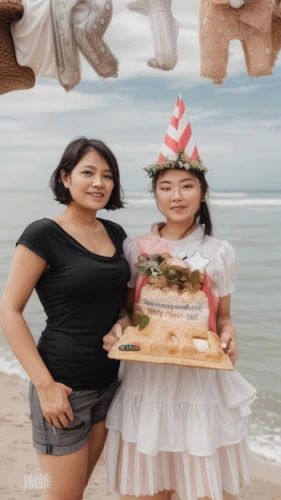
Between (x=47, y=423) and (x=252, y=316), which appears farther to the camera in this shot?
(x=252, y=316)

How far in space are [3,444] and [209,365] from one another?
1.80 meters

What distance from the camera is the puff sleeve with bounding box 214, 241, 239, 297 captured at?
68.2 inches

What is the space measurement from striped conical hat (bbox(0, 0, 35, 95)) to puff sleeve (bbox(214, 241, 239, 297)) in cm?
79

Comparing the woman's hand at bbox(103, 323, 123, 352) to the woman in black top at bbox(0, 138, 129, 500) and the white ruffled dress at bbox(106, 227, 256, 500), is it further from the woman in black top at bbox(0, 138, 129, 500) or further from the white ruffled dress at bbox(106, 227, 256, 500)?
the white ruffled dress at bbox(106, 227, 256, 500)

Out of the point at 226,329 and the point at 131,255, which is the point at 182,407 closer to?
the point at 226,329

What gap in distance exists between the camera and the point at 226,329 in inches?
68.2

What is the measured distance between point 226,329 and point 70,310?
18.1 inches

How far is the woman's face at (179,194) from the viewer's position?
5.54 feet


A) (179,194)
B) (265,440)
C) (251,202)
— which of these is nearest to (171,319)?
(179,194)

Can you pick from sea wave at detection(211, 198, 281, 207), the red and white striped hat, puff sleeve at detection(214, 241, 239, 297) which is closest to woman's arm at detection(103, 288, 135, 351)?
puff sleeve at detection(214, 241, 239, 297)

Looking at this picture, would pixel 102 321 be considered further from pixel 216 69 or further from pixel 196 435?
pixel 216 69

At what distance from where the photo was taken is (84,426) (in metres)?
1.65

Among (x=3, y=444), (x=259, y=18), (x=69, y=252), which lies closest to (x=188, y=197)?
(x=69, y=252)

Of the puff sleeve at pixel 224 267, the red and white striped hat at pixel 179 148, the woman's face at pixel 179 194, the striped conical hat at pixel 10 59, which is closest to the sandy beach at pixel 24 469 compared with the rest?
the puff sleeve at pixel 224 267
